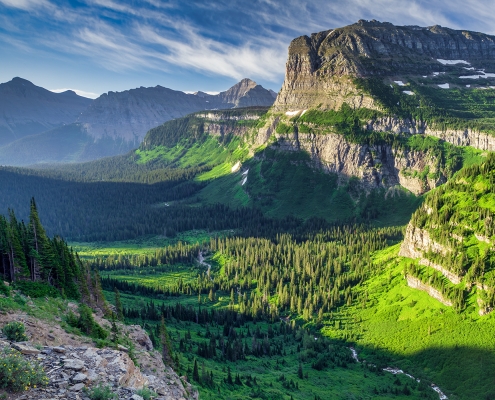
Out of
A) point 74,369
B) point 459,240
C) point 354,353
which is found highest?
point 74,369

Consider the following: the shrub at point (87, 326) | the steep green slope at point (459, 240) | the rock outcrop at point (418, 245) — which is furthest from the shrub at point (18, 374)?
the rock outcrop at point (418, 245)

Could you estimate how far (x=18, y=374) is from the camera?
25.0 m

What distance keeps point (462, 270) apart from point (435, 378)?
39.0 m

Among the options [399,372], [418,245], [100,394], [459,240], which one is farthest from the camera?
[418,245]

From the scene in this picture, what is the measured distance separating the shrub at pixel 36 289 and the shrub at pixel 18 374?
3560cm

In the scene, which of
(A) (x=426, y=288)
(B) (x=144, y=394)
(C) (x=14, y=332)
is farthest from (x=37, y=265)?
(A) (x=426, y=288)

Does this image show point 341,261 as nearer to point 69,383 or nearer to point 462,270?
point 462,270

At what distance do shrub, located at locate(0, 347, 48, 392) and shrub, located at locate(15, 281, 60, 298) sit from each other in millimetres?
35602

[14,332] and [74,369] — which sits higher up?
[14,332]

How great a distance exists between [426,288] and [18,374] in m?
141

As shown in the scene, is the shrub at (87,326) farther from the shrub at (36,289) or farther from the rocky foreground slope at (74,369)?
the shrub at (36,289)

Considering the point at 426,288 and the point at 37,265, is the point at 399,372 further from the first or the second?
the point at 37,265

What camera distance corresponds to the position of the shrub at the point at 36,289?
5766cm

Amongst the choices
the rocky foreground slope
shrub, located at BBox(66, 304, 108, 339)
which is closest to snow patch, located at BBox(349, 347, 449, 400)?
the rocky foreground slope
